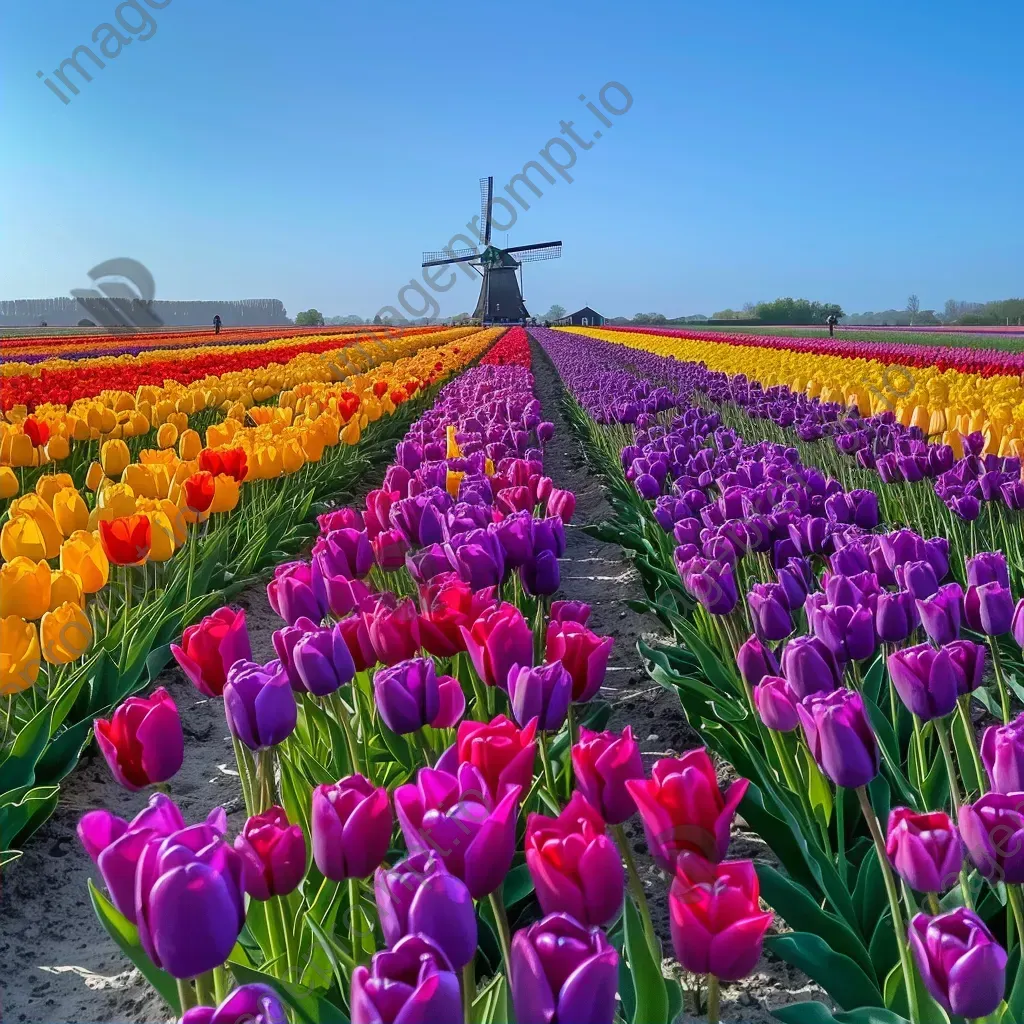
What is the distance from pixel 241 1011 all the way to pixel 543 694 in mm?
774

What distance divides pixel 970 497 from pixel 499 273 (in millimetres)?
56154

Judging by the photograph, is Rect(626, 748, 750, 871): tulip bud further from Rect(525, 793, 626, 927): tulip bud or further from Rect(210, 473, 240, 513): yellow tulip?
Rect(210, 473, 240, 513): yellow tulip

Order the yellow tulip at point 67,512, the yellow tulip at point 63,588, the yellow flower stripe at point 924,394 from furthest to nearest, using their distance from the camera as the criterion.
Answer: the yellow flower stripe at point 924,394 < the yellow tulip at point 67,512 < the yellow tulip at point 63,588

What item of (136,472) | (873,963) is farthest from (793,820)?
(136,472)

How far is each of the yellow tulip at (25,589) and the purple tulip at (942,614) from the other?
209 cm

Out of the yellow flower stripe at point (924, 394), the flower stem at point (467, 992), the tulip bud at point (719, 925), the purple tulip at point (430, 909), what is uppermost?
the yellow flower stripe at point (924, 394)

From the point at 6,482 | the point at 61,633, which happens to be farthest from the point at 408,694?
the point at 6,482

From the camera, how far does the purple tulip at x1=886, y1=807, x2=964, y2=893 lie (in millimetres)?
1116

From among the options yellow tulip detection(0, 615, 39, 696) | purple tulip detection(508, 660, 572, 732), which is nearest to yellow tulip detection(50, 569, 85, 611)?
yellow tulip detection(0, 615, 39, 696)

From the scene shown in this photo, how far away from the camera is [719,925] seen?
0.95m

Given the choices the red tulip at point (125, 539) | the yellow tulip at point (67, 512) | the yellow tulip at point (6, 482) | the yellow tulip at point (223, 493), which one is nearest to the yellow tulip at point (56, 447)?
the yellow tulip at point (6, 482)

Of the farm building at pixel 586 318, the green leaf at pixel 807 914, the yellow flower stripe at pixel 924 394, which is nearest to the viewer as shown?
the green leaf at pixel 807 914

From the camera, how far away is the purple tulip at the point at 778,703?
1593 mm

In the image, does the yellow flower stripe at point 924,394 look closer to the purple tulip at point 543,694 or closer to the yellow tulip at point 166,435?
the purple tulip at point 543,694
